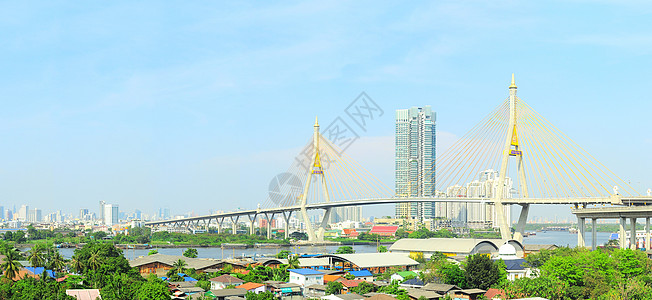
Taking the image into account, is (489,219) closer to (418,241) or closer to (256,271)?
(418,241)

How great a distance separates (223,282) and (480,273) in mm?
9704

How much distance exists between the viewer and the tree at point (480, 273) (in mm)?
25625

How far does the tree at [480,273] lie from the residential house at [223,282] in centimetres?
869

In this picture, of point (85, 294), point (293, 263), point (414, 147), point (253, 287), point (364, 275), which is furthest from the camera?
point (414, 147)

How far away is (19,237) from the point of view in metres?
76.7

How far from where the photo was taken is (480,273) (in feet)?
84.3

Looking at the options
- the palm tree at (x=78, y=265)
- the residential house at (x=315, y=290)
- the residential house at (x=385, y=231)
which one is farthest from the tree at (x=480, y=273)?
the residential house at (x=385, y=231)

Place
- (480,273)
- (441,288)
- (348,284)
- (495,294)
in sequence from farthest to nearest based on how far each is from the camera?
1. (348,284)
2. (480,273)
3. (441,288)
4. (495,294)

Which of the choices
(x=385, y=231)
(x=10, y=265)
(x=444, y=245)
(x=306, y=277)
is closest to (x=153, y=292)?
(x=10, y=265)

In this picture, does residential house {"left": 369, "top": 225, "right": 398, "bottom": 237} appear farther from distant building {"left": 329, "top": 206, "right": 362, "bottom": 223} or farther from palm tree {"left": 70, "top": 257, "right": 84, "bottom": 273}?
distant building {"left": 329, "top": 206, "right": 362, "bottom": 223}

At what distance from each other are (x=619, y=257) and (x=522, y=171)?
18545 mm

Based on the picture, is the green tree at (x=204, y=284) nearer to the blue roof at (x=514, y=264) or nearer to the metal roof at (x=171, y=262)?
the metal roof at (x=171, y=262)

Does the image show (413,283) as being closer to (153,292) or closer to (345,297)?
(345,297)

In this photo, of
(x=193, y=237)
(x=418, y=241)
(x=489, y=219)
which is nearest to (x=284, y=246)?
(x=193, y=237)
